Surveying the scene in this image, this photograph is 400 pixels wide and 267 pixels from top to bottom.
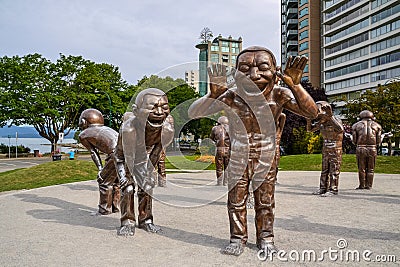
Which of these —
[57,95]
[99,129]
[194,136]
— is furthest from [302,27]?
[99,129]

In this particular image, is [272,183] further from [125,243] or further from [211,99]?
[125,243]

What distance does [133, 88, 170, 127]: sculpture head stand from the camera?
5285 millimetres

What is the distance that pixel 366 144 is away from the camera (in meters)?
10.6

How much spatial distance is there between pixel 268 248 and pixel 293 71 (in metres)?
2.22

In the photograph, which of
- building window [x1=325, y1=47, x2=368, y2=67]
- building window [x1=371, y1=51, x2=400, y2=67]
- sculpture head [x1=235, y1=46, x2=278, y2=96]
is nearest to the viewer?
sculpture head [x1=235, y1=46, x2=278, y2=96]

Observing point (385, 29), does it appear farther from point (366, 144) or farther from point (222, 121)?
point (222, 121)

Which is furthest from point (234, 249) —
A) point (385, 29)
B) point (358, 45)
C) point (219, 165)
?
point (358, 45)

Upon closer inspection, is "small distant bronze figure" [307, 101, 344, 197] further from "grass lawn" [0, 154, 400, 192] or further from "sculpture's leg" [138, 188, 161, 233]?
"sculpture's leg" [138, 188, 161, 233]

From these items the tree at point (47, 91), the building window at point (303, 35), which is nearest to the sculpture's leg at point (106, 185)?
the tree at point (47, 91)

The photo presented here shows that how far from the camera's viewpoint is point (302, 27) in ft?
212

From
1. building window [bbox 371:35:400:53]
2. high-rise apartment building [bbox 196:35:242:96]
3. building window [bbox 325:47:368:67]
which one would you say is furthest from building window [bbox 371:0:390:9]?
high-rise apartment building [bbox 196:35:242:96]

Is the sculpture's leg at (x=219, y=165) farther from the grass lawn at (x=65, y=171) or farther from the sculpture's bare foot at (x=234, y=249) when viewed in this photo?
the sculpture's bare foot at (x=234, y=249)

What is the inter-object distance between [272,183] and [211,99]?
134cm

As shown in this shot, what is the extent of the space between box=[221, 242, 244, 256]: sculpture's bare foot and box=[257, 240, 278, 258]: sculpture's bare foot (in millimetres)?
256
